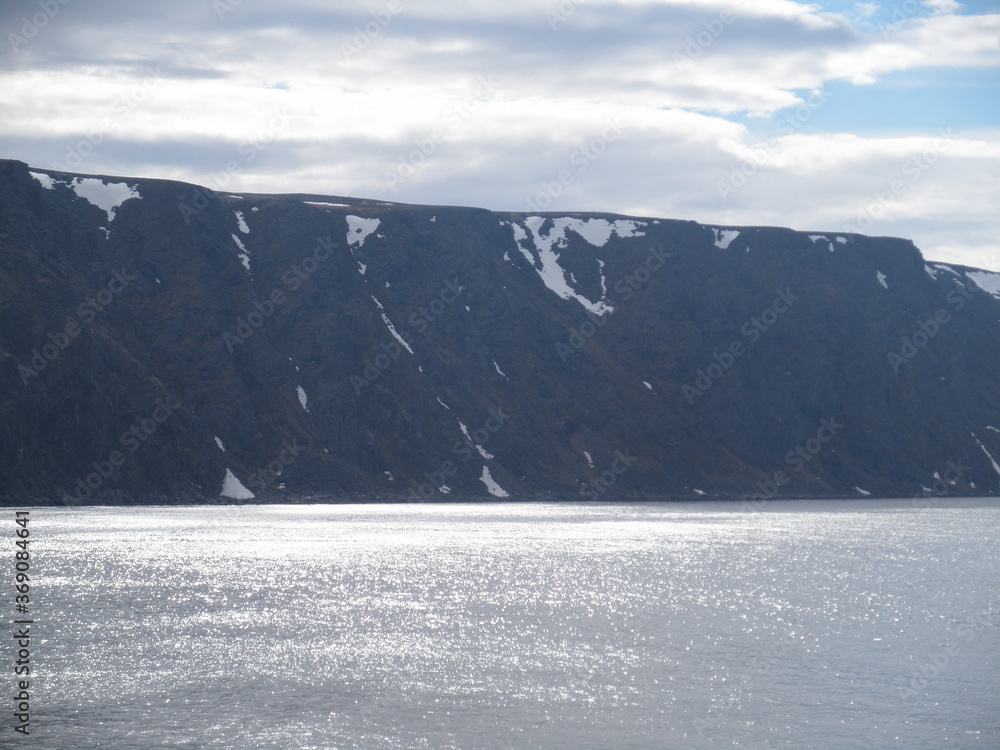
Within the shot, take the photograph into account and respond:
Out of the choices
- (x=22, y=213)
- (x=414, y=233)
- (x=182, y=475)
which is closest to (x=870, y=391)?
(x=414, y=233)

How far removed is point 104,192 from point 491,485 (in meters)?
66.8

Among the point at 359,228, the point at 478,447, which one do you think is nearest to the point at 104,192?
the point at 359,228

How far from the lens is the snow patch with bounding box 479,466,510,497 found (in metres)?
156

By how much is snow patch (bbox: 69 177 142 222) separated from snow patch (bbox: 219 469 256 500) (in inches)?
1742

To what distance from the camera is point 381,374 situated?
518 ft

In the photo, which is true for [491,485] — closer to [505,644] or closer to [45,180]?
[45,180]

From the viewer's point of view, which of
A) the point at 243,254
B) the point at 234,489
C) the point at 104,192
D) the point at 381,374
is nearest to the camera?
the point at 234,489

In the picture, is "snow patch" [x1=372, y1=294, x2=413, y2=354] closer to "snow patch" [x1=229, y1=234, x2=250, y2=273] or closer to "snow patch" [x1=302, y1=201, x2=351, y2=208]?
"snow patch" [x1=229, y1=234, x2=250, y2=273]

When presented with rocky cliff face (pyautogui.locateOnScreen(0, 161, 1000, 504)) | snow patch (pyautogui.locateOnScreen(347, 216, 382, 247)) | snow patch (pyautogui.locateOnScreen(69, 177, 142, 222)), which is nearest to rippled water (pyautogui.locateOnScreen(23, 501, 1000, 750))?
rocky cliff face (pyautogui.locateOnScreen(0, 161, 1000, 504))

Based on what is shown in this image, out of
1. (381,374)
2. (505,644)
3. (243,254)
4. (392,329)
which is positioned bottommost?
(505,644)

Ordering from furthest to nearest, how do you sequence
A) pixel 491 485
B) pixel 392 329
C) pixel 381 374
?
pixel 392 329 < pixel 381 374 < pixel 491 485

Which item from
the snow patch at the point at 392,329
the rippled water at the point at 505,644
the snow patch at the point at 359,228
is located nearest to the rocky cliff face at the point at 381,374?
the snow patch at the point at 392,329

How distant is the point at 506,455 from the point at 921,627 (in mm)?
107689

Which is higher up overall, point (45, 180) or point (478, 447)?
point (45, 180)
